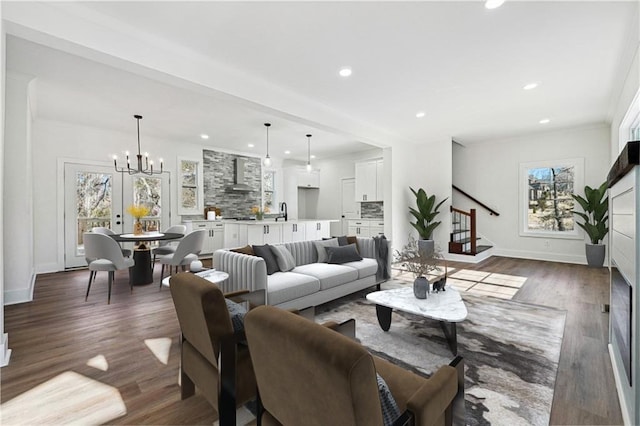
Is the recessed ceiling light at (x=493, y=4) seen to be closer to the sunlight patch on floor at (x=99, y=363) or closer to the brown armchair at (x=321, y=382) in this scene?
the brown armchair at (x=321, y=382)

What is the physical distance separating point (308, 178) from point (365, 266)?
19.7 ft

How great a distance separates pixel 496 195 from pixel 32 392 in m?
8.38

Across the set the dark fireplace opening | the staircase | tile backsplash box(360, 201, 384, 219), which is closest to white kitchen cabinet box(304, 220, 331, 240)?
tile backsplash box(360, 201, 384, 219)

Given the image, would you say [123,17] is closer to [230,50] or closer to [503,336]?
[230,50]

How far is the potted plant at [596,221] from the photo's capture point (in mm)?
5555

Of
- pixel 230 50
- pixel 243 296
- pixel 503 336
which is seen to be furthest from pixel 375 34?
pixel 503 336

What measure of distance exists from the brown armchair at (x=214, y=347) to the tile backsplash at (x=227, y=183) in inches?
250

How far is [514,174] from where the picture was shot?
22.9 ft

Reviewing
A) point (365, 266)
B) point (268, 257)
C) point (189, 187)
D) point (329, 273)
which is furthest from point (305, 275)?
point (189, 187)

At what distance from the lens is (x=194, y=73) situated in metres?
3.10

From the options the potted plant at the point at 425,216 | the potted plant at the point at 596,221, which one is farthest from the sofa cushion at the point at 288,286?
the potted plant at the point at 596,221

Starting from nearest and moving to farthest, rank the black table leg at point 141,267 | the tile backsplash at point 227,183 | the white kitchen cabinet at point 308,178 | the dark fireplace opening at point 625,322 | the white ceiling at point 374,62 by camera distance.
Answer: the dark fireplace opening at point 625,322
the white ceiling at point 374,62
the black table leg at point 141,267
the tile backsplash at point 227,183
the white kitchen cabinet at point 308,178

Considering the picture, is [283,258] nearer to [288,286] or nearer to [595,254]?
[288,286]

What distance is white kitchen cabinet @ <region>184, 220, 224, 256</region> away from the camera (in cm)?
708
